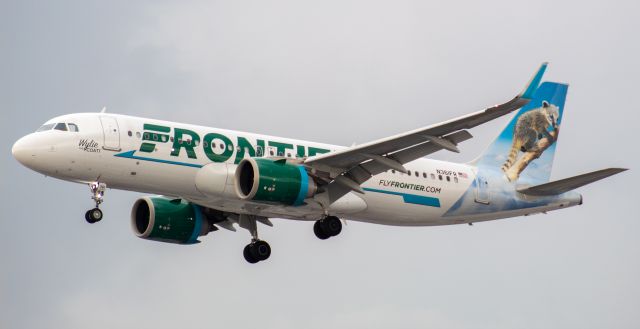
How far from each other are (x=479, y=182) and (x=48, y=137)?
16474 millimetres

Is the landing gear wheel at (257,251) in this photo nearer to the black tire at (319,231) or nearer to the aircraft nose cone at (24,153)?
the black tire at (319,231)

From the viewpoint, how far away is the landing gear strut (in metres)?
46.1

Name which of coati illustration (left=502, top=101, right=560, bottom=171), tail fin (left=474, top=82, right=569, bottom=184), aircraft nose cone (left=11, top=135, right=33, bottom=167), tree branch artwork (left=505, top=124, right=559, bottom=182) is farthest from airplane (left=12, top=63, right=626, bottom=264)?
coati illustration (left=502, top=101, right=560, bottom=171)

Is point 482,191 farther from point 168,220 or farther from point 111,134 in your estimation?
point 111,134

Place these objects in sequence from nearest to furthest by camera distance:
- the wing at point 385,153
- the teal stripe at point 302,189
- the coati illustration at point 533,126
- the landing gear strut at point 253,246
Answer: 1. the wing at point 385,153
2. the teal stripe at point 302,189
3. the landing gear strut at point 253,246
4. the coati illustration at point 533,126

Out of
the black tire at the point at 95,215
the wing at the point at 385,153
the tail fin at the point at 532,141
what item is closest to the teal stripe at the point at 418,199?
the wing at the point at 385,153

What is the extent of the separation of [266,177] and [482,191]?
10467 millimetres

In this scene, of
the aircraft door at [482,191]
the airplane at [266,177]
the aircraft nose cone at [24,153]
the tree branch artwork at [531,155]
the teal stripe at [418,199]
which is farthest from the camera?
the tree branch artwork at [531,155]

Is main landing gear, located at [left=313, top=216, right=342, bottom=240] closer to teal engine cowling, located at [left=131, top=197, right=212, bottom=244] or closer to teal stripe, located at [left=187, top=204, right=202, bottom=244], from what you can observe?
teal stripe, located at [left=187, top=204, right=202, bottom=244]

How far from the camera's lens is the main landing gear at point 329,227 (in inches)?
1700

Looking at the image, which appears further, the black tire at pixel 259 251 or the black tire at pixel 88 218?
the black tire at pixel 259 251

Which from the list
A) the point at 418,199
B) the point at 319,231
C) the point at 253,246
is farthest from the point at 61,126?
the point at 418,199

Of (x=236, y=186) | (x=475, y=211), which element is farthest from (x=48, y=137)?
(x=475, y=211)

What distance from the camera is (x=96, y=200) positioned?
41.0m
